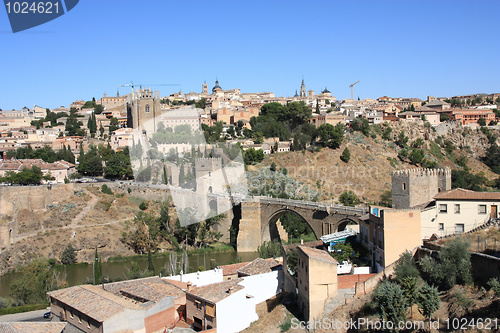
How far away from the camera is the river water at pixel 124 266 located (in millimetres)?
25494

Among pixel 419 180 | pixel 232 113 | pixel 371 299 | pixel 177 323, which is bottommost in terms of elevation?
pixel 177 323

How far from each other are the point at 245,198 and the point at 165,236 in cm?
530

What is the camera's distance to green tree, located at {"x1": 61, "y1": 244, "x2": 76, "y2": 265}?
27766 millimetres

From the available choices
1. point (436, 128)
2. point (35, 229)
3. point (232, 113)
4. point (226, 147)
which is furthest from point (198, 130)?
point (436, 128)

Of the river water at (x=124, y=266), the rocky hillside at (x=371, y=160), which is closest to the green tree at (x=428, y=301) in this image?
the river water at (x=124, y=266)

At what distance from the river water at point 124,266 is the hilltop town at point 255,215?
28.8 inches

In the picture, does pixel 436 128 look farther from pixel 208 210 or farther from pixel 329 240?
pixel 329 240

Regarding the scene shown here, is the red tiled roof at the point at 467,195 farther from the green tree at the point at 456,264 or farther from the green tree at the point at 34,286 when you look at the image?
the green tree at the point at 34,286

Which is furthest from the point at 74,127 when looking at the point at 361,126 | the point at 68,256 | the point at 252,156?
the point at 68,256

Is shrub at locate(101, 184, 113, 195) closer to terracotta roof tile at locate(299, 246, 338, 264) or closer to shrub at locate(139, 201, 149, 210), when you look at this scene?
shrub at locate(139, 201, 149, 210)

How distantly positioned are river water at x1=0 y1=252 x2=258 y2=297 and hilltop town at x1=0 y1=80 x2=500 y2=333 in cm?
73

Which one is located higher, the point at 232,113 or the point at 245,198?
the point at 232,113

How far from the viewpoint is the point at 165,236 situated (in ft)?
99.3

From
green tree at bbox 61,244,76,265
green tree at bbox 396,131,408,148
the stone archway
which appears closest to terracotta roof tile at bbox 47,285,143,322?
green tree at bbox 61,244,76,265
